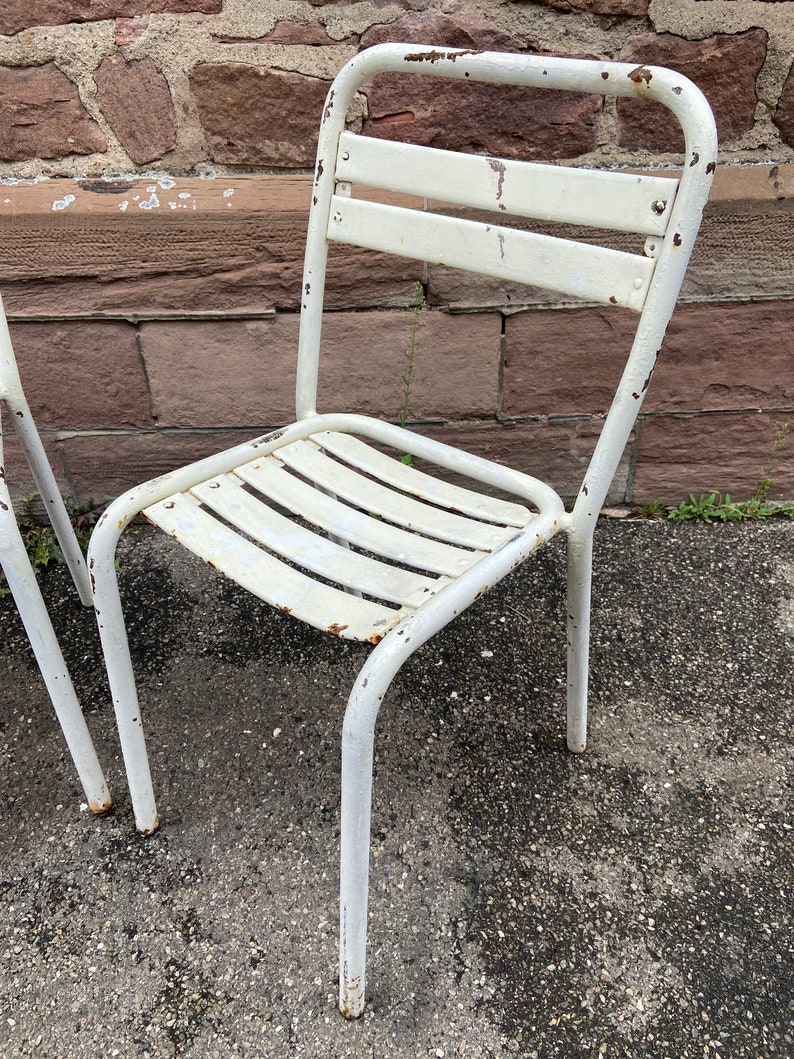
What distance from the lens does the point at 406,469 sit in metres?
1.24

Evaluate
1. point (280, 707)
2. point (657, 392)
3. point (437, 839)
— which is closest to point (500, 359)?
point (657, 392)

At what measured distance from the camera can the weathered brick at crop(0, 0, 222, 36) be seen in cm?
141

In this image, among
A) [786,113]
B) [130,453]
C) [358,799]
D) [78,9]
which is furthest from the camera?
[130,453]

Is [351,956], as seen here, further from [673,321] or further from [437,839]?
[673,321]

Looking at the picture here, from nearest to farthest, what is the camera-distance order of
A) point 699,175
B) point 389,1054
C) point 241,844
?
point 699,175, point 389,1054, point 241,844

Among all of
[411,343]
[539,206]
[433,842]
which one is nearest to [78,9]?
[411,343]

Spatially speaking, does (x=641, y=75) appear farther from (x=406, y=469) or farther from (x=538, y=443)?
(x=538, y=443)

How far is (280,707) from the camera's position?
1.48 meters

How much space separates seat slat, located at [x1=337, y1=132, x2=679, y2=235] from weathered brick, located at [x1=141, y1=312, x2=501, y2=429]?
1.77ft

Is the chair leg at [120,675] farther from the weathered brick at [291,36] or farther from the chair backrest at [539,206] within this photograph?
the weathered brick at [291,36]

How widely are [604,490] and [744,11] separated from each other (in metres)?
1.07

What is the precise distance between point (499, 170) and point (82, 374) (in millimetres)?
1085

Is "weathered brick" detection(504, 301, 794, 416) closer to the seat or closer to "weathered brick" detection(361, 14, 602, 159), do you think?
"weathered brick" detection(361, 14, 602, 159)

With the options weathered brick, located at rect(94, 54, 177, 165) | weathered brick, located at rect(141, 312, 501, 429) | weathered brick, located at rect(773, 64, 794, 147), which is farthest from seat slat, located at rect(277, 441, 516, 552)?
weathered brick, located at rect(773, 64, 794, 147)
